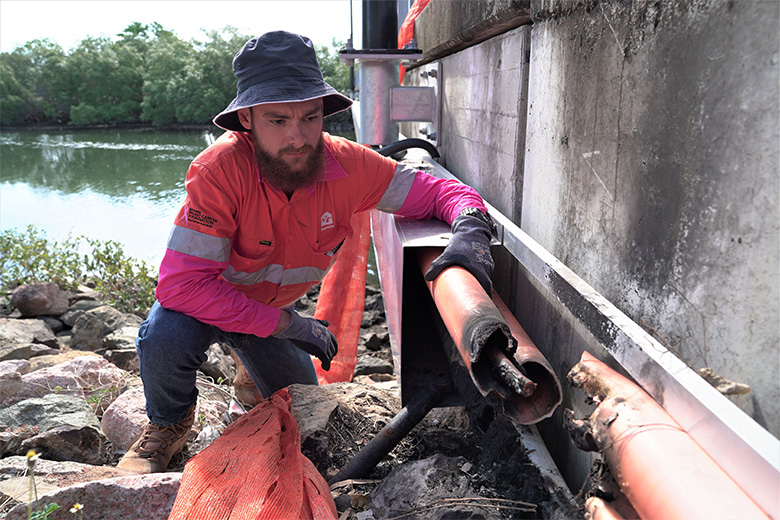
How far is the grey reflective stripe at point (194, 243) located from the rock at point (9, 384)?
5.96 feet

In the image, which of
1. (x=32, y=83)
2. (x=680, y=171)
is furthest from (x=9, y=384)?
(x=32, y=83)

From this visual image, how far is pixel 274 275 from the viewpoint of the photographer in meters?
3.01

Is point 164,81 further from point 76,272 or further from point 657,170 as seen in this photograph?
point 657,170

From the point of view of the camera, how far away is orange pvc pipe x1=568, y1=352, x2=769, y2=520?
1119 millimetres

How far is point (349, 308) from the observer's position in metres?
4.26

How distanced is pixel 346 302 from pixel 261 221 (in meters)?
1.60

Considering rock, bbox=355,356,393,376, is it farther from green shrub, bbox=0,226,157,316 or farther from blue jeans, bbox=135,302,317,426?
green shrub, bbox=0,226,157,316

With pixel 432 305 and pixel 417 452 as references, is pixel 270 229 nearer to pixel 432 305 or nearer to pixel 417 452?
pixel 432 305

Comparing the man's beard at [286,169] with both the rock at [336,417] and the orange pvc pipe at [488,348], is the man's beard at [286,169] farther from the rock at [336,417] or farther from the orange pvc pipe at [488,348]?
the rock at [336,417]

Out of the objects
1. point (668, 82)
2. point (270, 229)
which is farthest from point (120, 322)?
point (668, 82)

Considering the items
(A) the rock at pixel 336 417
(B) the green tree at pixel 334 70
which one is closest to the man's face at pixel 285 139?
(A) the rock at pixel 336 417

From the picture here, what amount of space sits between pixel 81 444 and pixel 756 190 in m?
3.10

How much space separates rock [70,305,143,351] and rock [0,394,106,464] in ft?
8.17

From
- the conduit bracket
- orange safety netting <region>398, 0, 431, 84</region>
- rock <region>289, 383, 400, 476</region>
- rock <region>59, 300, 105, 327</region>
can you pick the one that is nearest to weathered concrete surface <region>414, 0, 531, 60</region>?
orange safety netting <region>398, 0, 431, 84</region>
